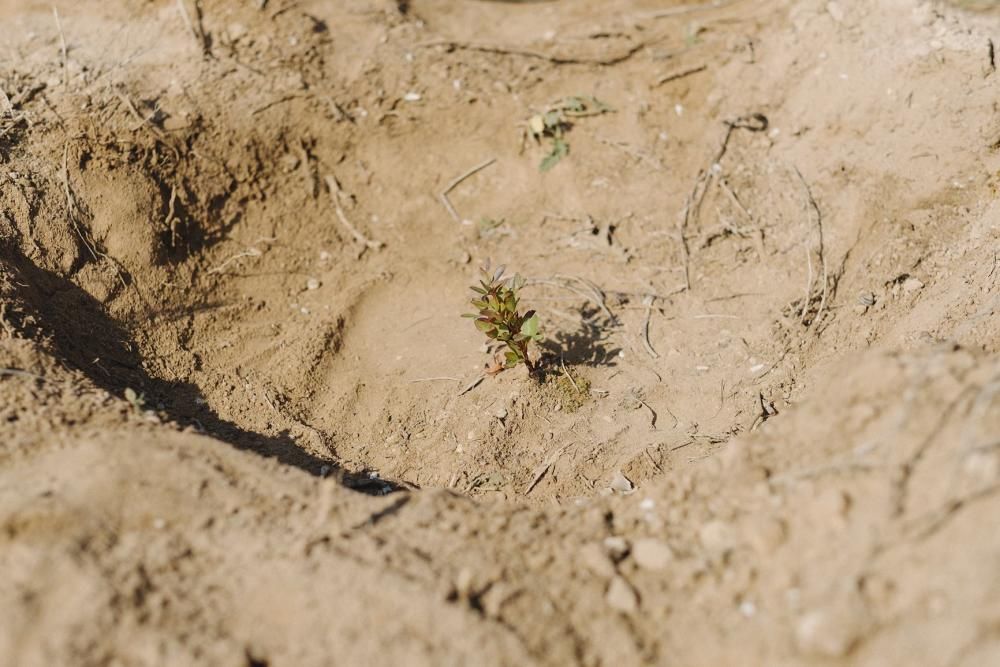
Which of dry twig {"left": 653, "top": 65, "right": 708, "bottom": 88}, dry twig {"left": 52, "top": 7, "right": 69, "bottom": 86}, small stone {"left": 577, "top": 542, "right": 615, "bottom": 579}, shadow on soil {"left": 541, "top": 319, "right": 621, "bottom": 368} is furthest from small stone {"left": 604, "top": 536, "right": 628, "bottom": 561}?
dry twig {"left": 52, "top": 7, "right": 69, "bottom": 86}

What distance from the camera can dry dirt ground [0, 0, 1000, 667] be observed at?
→ 213 cm

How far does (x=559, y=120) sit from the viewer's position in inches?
196

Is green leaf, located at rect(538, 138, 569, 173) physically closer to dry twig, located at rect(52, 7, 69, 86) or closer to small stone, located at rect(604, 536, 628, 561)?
dry twig, located at rect(52, 7, 69, 86)

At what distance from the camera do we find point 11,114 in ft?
13.4

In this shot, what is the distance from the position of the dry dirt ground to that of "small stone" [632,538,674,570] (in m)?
0.04

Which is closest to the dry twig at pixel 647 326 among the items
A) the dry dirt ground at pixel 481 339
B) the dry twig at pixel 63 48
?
the dry dirt ground at pixel 481 339

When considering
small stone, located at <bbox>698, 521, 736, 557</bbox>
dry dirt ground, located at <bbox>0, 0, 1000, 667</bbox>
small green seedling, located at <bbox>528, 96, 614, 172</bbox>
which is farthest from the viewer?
small green seedling, located at <bbox>528, 96, 614, 172</bbox>

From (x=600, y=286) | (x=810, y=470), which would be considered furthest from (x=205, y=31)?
(x=810, y=470)

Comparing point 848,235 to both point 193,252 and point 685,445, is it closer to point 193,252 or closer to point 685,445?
point 685,445

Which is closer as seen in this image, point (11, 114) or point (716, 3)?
point (11, 114)

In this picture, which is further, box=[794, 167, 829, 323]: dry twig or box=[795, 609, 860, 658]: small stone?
box=[794, 167, 829, 323]: dry twig

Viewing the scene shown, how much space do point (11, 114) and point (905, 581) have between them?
4.42 meters

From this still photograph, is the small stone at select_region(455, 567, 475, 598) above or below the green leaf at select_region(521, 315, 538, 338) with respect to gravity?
above

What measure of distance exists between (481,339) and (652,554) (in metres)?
2.02
